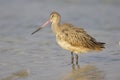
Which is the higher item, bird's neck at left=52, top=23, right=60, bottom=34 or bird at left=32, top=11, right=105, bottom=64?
bird's neck at left=52, top=23, right=60, bottom=34

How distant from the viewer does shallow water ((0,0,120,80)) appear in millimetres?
11039

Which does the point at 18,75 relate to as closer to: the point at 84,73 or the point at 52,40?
the point at 84,73

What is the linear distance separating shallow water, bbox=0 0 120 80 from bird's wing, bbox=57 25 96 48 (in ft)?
1.44

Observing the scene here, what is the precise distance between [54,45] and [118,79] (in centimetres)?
381

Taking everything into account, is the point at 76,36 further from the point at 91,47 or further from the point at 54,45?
the point at 54,45

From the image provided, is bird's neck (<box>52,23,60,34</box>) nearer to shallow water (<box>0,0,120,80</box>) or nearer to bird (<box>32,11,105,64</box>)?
bird (<box>32,11,105,64</box>)

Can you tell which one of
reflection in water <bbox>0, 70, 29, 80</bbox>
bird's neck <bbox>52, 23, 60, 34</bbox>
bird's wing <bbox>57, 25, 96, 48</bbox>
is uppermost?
bird's neck <bbox>52, 23, 60, 34</bbox>

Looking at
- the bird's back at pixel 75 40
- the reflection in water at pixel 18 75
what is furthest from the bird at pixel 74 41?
the reflection in water at pixel 18 75

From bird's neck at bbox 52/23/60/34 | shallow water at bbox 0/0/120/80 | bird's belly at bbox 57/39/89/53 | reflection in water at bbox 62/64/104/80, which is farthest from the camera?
bird's neck at bbox 52/23/60/34

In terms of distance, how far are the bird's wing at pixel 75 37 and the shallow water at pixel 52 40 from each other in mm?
438

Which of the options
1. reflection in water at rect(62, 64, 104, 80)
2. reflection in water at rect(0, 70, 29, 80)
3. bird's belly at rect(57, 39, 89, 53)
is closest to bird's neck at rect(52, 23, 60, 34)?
bird's belly at rect(57, 39, 89, 53)

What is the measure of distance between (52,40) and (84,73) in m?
3.53

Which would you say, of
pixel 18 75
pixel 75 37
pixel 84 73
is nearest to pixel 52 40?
pixel 75 37

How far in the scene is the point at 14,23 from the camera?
53.9ft
